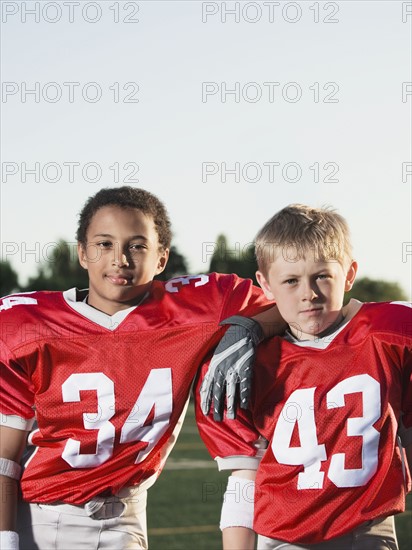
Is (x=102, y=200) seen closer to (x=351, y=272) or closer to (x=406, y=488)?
(x=351, y=272)

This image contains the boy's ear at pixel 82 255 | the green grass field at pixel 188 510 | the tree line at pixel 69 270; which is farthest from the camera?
the tree line at pixel 69 270

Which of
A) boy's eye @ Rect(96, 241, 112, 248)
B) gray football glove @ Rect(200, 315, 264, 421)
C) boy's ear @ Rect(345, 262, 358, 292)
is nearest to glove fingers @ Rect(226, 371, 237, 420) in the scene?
gray football glove @ Rect(200, 315, 264, 421)

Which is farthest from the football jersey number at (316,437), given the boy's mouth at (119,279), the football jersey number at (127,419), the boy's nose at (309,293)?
the boy's mouth at (119,279)

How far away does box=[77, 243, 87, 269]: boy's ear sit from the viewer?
241 cm

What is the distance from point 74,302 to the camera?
2477mm

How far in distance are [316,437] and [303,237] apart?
47 cm

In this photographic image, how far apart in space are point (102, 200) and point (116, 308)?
299 millimetres

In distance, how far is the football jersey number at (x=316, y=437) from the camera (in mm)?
2053

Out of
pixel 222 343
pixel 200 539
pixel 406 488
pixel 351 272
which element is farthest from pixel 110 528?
pixel 200 539

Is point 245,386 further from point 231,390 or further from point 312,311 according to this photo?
point 312,311

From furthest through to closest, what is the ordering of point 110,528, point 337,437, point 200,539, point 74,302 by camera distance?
point 200,539 < point 74,302 < point 110,528 < point 337,437

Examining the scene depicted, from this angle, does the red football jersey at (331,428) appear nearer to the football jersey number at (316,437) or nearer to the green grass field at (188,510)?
the football jersey number at (316,437)

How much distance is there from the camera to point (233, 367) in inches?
81.4

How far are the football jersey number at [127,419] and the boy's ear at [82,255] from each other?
0.31m
